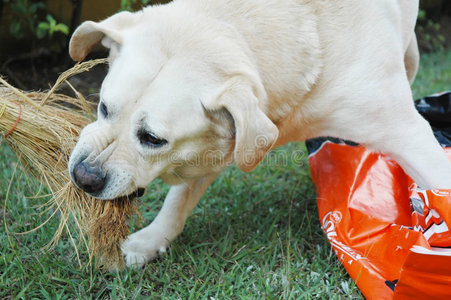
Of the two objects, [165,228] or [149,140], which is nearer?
[149,140]

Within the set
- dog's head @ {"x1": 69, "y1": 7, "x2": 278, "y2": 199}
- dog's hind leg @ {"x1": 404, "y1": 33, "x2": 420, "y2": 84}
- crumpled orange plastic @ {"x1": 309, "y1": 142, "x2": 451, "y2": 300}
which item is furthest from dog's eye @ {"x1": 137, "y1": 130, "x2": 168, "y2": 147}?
dog's hind leg @ {"x1": 404, "y1": 33, "x2": 420, "y2": 84}

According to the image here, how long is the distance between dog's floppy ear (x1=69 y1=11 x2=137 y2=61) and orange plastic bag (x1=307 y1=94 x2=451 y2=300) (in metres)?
1.31

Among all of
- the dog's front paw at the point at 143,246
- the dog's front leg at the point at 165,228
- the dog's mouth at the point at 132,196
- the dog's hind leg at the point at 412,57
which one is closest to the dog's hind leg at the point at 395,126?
the dog's front leg at the point at 165,228

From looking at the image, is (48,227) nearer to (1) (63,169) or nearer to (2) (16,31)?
(1) (63,169)

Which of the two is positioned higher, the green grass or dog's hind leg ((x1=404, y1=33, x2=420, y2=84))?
dog's hind leg ((x1=404, y1=33, x2=420, y2=84))

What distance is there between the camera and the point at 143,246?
2.46m

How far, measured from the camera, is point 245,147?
1902 mm

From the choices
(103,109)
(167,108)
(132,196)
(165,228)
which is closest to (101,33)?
(103,109)

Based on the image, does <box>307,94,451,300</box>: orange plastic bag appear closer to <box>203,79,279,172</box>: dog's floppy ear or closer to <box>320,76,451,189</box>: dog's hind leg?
<box>320,76,451,189</box>: dog's hind leg

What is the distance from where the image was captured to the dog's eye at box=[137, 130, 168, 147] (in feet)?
6.24

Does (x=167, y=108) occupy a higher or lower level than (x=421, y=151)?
higher

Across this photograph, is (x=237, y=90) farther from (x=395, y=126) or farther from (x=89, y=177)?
(x=395, y=126)

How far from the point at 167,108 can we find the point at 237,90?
27cm

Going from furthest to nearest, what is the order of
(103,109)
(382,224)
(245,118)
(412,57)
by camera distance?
(412,57) → (382,224) → (103,109) → (245,118)
